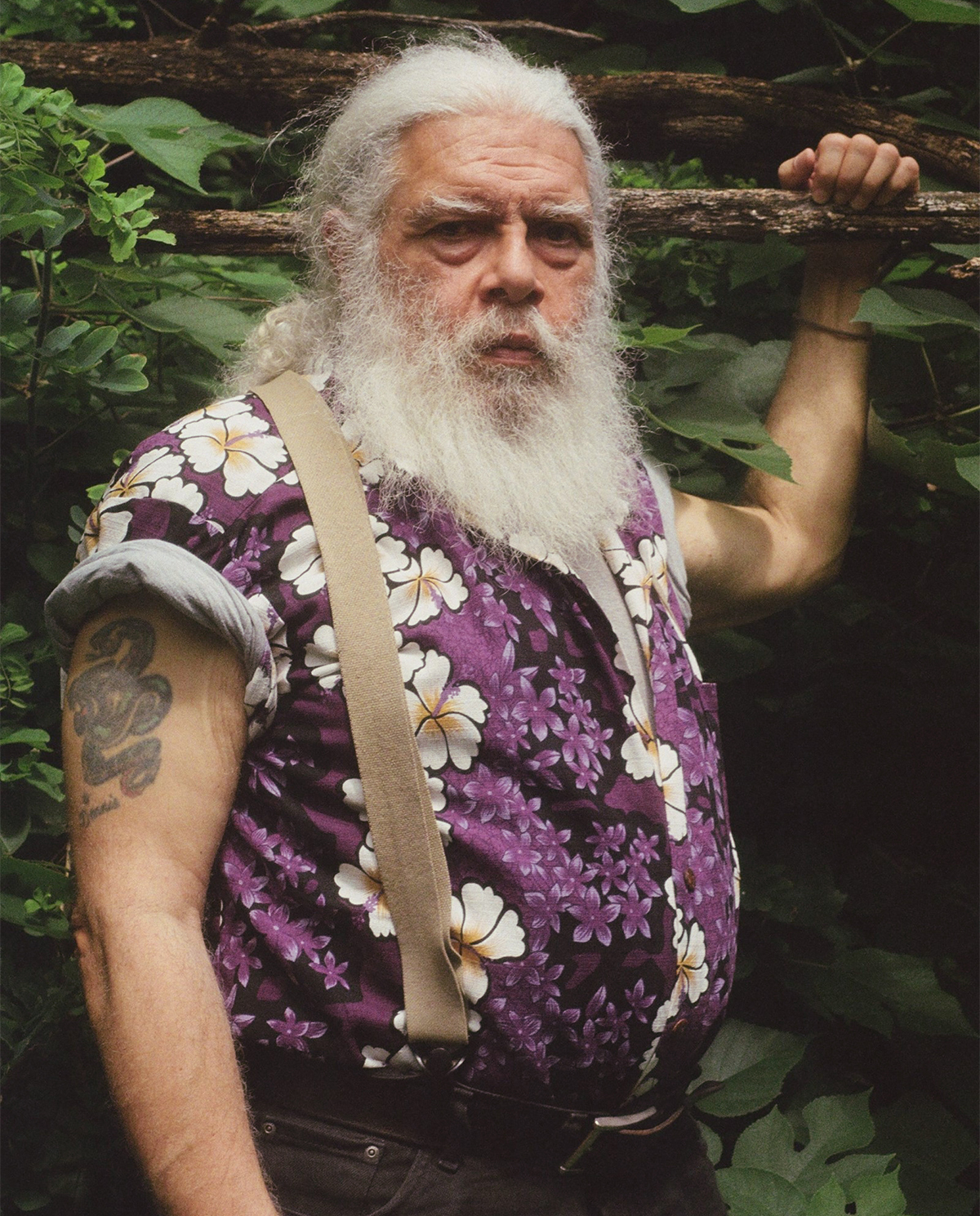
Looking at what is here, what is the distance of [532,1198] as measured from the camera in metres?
1.27

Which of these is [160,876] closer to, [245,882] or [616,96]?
[245,882]

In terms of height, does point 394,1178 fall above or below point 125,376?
below

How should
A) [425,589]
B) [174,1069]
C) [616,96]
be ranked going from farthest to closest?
1. [616,96]
2. [425,589]
3. [174,1069]

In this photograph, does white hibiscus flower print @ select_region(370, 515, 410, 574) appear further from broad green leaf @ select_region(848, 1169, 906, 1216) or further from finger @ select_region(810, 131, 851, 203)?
broad green leaf @ select_region(848, 1169, 906, 1216)

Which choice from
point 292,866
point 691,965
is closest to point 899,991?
point 691,965

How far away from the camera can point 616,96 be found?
79.3 inches

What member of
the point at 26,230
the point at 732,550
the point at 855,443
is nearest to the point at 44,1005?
the point at 26,230

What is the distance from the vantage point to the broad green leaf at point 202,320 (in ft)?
5.51

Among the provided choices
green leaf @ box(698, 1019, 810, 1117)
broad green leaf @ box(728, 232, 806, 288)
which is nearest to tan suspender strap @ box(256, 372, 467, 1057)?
green leaf @ box(698, 1019, 810, 1117)

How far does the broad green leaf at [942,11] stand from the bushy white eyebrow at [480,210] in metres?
0.60

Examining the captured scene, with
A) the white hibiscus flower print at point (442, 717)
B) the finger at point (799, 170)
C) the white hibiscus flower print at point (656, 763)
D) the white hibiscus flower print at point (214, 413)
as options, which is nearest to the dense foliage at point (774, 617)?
the finger at point (799, 170)

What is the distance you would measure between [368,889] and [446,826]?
106 mm

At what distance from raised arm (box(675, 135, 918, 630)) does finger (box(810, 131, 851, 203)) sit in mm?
19

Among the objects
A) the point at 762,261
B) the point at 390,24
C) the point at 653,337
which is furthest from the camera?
the point at 390,24
